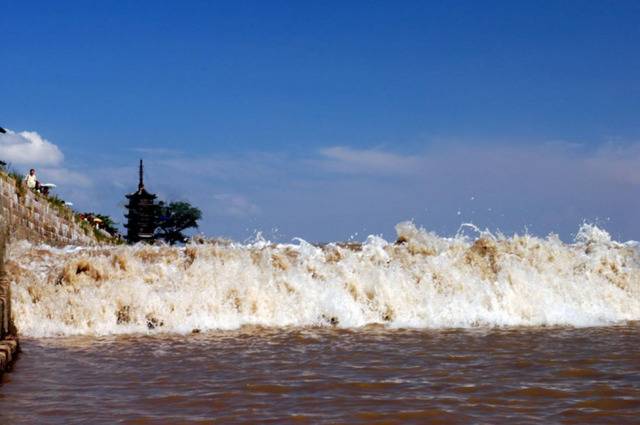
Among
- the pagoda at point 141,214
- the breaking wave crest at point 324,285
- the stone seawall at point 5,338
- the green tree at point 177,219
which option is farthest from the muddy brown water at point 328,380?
the green tree at point 177,219

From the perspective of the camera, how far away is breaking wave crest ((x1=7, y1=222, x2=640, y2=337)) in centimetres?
1175

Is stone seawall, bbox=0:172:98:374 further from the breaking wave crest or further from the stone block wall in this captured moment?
the breaking wave crest

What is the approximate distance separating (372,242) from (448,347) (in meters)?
5.85

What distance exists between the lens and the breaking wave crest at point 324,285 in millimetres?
11750

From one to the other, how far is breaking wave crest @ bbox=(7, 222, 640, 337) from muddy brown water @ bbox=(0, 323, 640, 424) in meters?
1.69

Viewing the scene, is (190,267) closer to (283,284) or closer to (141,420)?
(283,284)

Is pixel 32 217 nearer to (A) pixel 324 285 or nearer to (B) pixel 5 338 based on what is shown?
(A) pixel 324 285

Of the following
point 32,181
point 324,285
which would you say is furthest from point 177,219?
point 324,285

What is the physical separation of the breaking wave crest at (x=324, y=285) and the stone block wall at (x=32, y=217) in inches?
168

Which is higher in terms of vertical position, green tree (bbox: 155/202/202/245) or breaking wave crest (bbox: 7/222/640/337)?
green tree (bbox: 155/202/202/245)

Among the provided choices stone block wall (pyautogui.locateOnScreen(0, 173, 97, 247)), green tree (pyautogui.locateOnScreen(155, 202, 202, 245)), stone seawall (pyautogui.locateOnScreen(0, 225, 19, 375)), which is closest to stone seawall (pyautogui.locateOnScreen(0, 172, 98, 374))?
stone block wall (pyautogui.locateOnScreen(0, 173, 97, 247))

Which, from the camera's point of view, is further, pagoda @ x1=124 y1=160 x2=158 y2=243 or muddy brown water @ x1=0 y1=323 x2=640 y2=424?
pagoda @ x1=124 y1=160 x2=158 y2=243

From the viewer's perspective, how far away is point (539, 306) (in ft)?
42.3

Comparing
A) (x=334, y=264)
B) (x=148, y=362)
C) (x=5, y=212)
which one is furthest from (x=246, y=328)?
(x=5, y=212)
